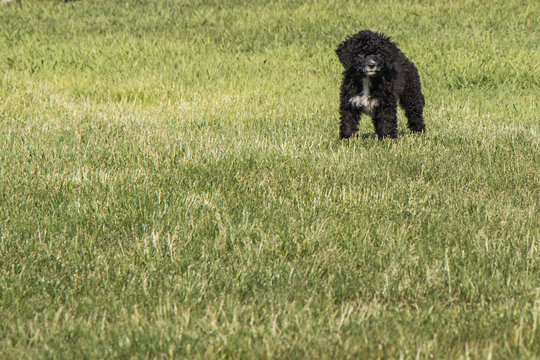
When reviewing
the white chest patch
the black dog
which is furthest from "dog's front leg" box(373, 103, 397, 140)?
the white chest patch

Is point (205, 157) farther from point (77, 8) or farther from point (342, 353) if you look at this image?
point (77, 8)

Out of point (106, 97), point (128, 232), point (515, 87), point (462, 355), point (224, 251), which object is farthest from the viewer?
point (515, 87)

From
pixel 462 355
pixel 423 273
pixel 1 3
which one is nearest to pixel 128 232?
pixel 423 273

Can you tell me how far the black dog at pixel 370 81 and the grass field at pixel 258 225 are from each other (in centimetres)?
32

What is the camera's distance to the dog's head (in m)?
7.10

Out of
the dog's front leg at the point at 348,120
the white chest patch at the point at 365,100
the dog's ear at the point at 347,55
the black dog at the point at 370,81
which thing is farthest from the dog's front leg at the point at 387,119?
the dog's ear at the point at 347,55

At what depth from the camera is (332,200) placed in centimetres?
525

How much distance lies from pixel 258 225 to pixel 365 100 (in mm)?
3346

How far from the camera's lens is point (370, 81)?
7.40m

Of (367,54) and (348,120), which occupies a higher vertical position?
(367,54)

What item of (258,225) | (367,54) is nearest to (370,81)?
(367,54)

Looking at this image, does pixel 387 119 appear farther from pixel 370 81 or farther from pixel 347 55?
pixel 347 55

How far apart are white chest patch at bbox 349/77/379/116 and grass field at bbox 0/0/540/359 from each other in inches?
16.3

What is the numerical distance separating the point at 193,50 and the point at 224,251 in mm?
11041
